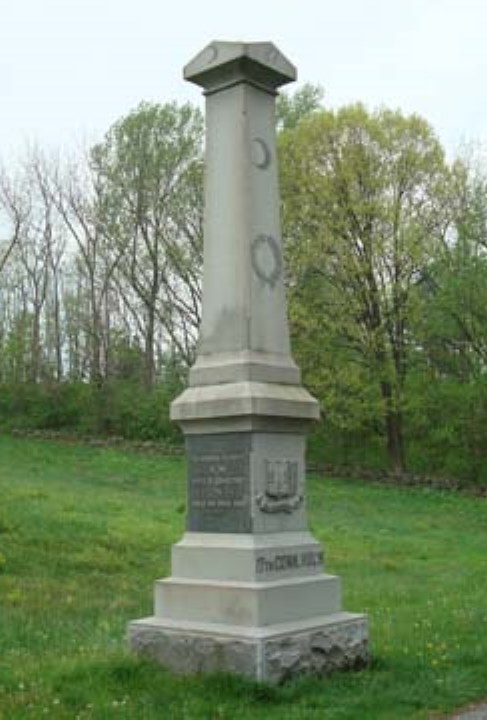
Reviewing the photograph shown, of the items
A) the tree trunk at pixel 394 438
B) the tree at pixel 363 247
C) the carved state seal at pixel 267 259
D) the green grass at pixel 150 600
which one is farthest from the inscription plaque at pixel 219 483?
the tree trunk at pixel 394 438

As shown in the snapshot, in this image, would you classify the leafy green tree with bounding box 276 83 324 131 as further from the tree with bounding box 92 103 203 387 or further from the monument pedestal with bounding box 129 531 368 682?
the monument pedestal with bounding box 129 531 368 682

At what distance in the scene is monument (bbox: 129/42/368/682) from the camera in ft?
24.5

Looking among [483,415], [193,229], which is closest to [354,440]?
[483,415]

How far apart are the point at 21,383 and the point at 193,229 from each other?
936cm

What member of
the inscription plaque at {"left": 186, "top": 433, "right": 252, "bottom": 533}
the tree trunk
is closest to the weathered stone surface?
the inscription plaque at {"left": 186, "top": 433, "right": 252, "bottom": 533}

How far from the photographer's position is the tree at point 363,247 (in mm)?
31172

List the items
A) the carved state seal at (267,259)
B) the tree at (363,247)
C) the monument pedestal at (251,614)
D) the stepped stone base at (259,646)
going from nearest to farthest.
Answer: the stepped stone base at (259,646) → the monument pedestal at (251,614) → the carved state seal at (267,259) → the tree at (363,247)

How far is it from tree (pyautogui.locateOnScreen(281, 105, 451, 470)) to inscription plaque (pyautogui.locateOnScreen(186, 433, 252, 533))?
22784mm

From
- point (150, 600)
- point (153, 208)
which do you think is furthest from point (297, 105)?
point (150, 600)

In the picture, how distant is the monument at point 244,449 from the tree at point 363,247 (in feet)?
74.1

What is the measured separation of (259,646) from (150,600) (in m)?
4.86

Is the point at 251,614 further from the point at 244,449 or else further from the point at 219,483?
the point at 244,449

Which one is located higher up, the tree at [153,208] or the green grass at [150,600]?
the tree at [153,208]

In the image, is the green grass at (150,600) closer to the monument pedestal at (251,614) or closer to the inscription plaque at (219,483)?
the monument pedestal at (251,614)
